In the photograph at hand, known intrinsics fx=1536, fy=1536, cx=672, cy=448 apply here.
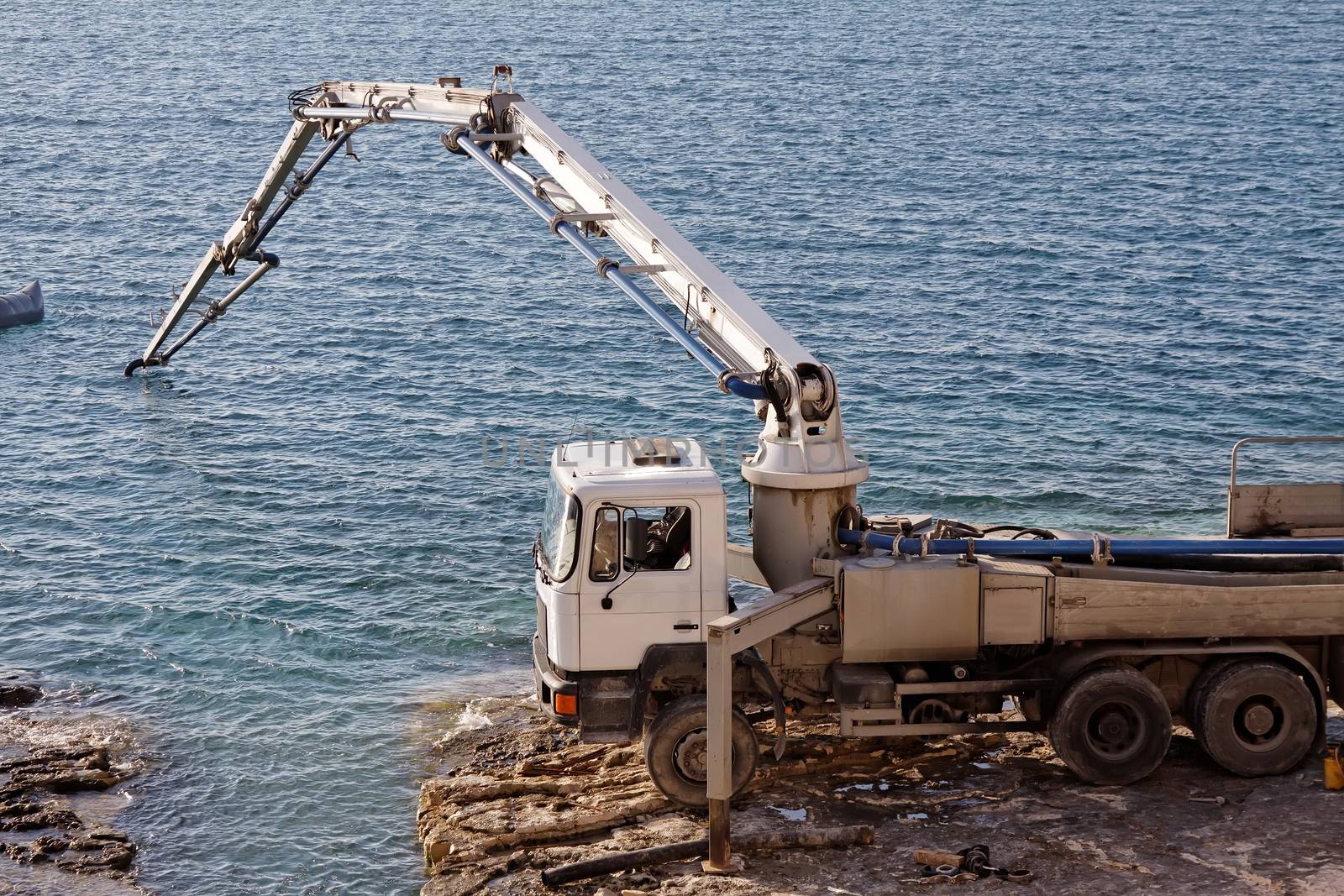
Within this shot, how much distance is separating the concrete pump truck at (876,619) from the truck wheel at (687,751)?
2 centimetres

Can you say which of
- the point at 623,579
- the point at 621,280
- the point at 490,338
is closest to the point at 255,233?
the point at 490,338

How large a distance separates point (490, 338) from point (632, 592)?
26109 mm

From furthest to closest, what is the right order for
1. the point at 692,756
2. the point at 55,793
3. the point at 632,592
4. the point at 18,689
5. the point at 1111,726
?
the point at 18,689 → the point at 55,793 → the point at 1111,726 → the point at 692,756 → the point at 632,592

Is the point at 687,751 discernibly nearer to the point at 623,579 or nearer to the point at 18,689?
the point at 623,579

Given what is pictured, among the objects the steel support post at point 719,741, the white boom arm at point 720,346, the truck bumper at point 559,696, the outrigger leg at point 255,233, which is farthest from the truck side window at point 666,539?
the outrigger leg at point 255,233

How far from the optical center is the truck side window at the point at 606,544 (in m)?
14.8

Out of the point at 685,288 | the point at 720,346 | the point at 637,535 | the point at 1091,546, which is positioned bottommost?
the point at 1091,546

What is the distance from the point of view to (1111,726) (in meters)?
15.1

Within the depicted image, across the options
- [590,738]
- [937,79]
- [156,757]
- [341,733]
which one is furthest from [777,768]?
[937,79]

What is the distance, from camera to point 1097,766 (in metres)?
15.1

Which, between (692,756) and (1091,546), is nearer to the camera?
(692,756)

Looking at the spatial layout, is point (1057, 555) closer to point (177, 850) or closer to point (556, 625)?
point (556, 625)

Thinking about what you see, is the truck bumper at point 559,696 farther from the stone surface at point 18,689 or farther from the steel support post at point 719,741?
the stone surface at point 18,689

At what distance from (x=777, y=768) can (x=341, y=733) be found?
617 centimetres
